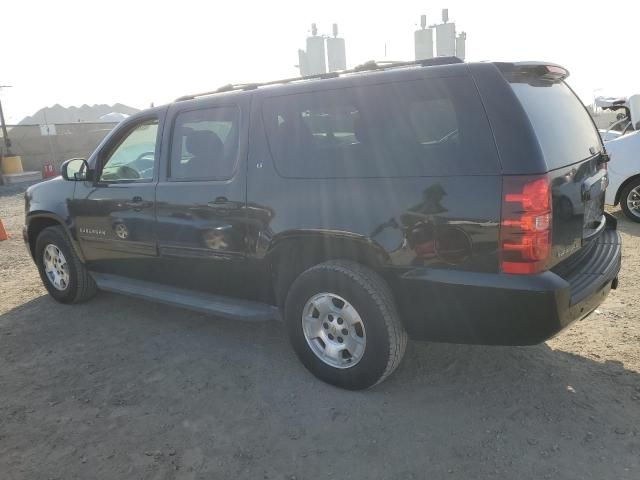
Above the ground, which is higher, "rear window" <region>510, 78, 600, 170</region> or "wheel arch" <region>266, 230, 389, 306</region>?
"rear window" <region>510, 78, 600, 170</region>

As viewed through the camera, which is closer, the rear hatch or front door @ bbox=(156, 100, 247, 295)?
the rear hatch

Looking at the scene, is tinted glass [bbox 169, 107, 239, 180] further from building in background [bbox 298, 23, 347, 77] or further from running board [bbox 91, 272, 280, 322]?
building in background [bbox 298, 23, 347, 77]

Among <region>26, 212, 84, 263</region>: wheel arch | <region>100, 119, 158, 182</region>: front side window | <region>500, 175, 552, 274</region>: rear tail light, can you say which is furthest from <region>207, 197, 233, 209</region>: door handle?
<region>26, 212, 84, 263</region>: wheel arch

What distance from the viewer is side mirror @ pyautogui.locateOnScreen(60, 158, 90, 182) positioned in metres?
4.48

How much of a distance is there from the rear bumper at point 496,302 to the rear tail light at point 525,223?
77mm

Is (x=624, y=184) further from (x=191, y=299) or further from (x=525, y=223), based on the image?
(x=191, y=299)

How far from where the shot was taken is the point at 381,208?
279 centimetres

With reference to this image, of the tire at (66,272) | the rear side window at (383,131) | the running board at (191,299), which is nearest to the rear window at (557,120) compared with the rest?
the rear side window at (383,131)

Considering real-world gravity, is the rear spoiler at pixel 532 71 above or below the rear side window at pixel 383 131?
above

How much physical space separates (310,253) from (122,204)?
6.05 feet

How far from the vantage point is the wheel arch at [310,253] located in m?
2.89

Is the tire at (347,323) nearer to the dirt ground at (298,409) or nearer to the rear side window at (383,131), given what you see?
the dirt ground at (298,409)

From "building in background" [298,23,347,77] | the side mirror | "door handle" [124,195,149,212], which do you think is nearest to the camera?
"door handle" [124,195,149,212]

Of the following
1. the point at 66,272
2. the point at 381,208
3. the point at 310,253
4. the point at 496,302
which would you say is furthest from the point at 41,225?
the point at 496,302
